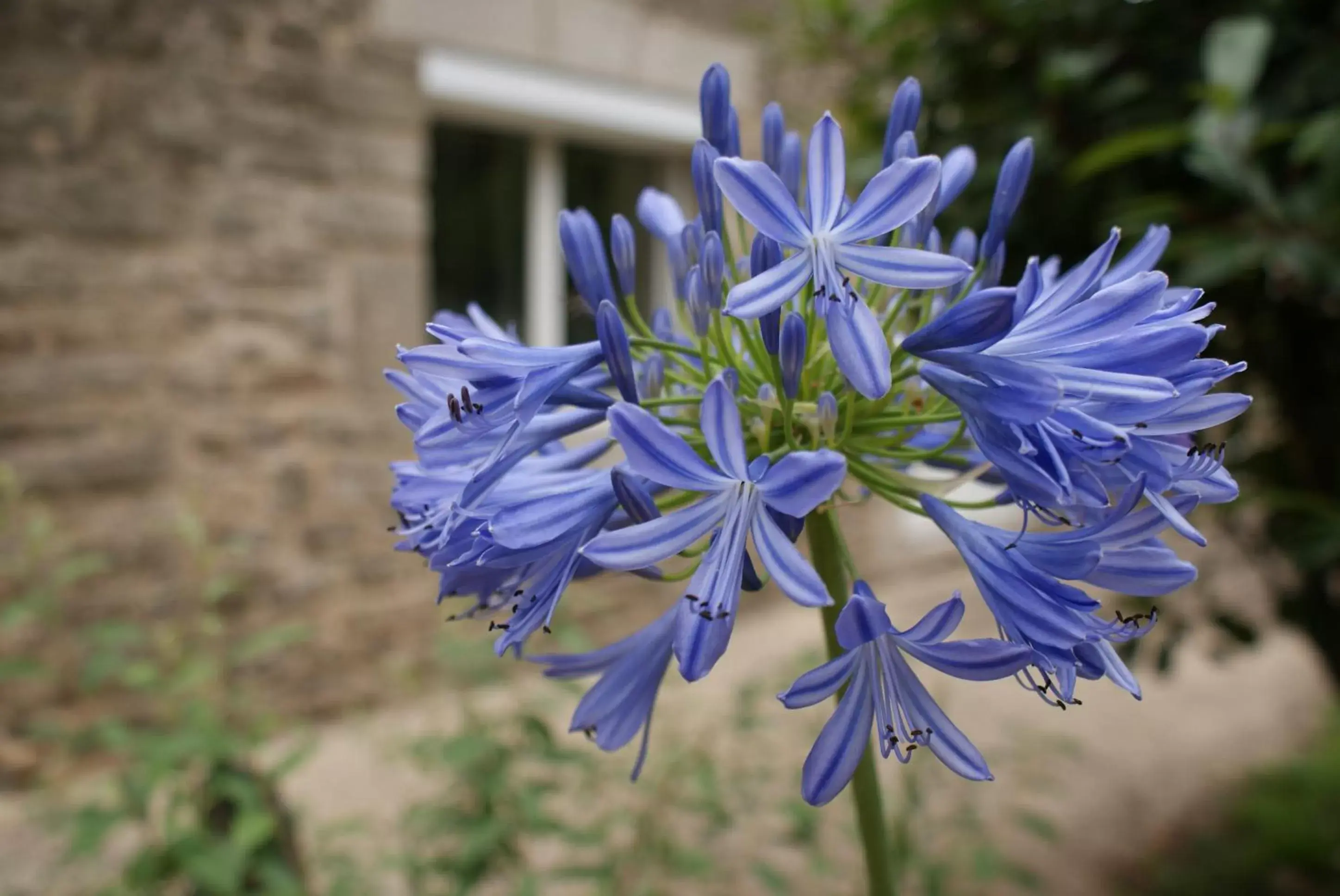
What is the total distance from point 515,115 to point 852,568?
13.0ft

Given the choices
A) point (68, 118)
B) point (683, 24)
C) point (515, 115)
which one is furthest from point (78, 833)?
point (683, 24)

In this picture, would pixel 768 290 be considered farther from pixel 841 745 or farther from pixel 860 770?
pixel 860 770

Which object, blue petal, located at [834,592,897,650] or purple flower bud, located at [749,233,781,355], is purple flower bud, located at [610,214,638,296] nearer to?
purple flower bud, located at [749,233,781,355]

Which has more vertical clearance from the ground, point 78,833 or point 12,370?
point 12,370

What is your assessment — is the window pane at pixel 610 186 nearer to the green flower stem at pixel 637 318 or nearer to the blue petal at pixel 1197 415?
the green flower stem at pixel 637 318

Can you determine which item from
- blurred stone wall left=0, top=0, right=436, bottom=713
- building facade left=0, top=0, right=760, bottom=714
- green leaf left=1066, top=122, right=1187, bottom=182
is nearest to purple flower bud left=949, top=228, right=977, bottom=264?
green leaf left=1066, top=122, right=1187, bottom=182

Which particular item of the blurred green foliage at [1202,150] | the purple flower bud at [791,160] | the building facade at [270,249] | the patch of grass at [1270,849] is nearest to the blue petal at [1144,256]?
the purple flower bud at [791,160]

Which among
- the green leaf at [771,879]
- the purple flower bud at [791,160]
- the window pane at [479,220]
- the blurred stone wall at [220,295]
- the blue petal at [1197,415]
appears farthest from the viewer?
the window pane at [479,220]

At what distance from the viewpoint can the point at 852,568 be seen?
843mm

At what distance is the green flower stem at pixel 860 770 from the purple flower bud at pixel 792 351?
147 millimetres

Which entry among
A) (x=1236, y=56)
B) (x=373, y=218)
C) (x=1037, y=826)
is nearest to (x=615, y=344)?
(x=1236, y=56)

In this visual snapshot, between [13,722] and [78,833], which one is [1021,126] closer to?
[78,833]

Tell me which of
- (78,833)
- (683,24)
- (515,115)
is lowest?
(78,833)

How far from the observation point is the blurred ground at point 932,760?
2.27m
